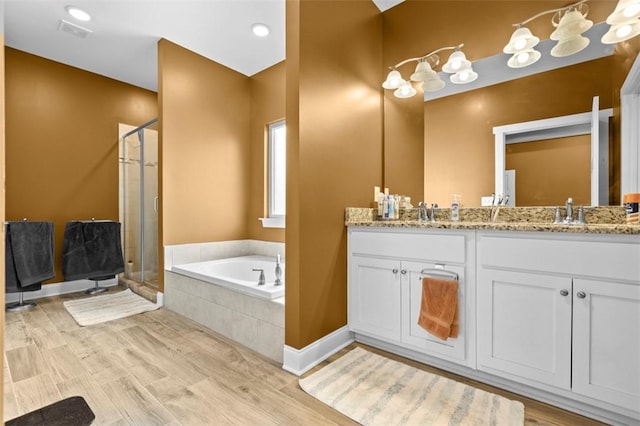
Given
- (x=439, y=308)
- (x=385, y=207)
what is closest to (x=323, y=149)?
(x=385, y=207)

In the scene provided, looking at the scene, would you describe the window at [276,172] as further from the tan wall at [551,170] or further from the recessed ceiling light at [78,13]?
the tan wall at [551,170]

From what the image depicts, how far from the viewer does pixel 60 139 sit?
351 cm

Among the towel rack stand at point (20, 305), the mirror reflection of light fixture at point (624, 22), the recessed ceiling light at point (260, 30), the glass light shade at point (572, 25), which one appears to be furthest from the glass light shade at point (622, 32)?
the towel rack stand at point (20, 305)

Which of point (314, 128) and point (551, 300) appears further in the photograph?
point (314, 128)

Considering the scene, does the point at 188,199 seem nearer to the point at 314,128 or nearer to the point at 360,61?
the point at 314,128

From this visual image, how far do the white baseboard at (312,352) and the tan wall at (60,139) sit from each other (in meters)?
3.21

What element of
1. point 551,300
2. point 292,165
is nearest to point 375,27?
point 292,165

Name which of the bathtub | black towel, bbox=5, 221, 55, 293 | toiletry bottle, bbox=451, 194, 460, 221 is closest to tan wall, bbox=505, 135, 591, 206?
toiletry bottle, bbox=451, 194, 460, 221

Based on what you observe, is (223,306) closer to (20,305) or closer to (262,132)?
(262,132)

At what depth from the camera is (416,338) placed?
6.20 ft

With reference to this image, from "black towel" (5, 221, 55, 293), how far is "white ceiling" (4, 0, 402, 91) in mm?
1838

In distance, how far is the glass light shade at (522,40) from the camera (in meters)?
1.80

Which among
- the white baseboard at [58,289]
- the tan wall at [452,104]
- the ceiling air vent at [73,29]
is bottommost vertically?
the white baseboard at [58,289]

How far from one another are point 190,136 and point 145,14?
1.11 m
